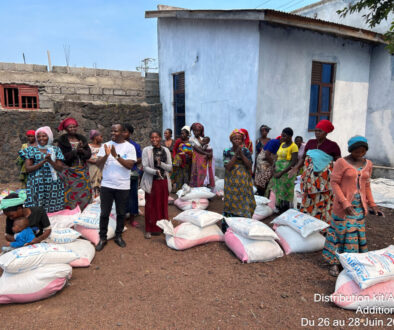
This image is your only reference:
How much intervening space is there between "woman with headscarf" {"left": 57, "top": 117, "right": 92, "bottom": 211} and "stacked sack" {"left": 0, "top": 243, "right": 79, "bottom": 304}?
196 centimetres

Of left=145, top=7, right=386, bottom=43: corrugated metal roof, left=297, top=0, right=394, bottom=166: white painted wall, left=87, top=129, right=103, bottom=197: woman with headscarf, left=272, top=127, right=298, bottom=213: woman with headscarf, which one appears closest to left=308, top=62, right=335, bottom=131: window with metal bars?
left=145, top=7, right=386, bottom=43: corrugated metal roof

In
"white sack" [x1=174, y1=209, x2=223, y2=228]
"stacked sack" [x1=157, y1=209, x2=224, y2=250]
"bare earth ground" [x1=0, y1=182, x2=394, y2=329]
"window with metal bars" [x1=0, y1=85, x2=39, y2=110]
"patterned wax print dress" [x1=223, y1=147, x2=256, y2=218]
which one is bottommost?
"bare earth ground" [x1=0, y1=182, x2=394, y2=329]

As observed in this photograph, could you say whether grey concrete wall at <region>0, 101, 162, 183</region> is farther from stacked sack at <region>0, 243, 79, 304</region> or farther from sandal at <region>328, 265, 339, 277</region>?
sandal at <region>328, 265, 339, 277</region>

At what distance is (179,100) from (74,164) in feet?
17.5

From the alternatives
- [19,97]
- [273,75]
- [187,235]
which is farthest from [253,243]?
[19,97]

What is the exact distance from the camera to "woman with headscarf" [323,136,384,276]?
2.93 m

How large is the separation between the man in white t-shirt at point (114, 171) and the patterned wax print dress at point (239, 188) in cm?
136

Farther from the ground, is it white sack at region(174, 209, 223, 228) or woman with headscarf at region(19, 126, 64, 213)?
woman with headscarf at region(19, 126, 64, 213)

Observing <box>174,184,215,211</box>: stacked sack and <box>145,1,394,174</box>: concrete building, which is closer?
<box>174,184,215,211</box>: stacked sack

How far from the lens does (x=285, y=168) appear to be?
15.1 ft

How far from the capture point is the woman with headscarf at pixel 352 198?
293 centimetres

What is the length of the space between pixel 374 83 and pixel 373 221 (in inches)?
218

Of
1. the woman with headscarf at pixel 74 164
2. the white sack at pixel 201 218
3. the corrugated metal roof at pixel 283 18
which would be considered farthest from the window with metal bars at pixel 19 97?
the white sack at pixel 201 218

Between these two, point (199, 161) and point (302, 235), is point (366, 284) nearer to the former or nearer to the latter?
point (302, 235)
